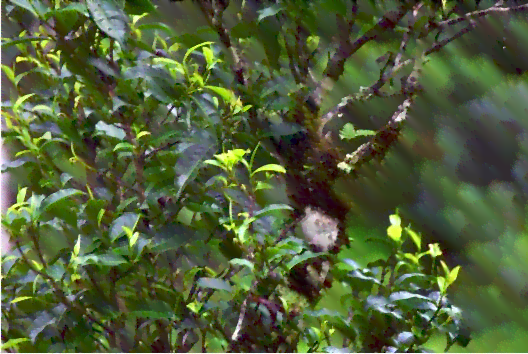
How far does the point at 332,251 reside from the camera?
40.6 inches

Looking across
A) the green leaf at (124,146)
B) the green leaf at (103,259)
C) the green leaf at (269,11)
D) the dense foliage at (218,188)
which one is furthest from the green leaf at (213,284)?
the green leaf at (269,11)

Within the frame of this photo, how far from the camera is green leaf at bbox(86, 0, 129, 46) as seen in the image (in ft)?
2.72

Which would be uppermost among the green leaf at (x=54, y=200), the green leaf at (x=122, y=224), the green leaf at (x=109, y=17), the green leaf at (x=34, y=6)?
the green leaf at (x=34, y=6)

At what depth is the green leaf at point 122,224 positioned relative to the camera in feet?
2.91

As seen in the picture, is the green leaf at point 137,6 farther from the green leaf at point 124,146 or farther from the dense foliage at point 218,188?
the green leaf at point 124,146

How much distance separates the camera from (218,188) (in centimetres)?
94

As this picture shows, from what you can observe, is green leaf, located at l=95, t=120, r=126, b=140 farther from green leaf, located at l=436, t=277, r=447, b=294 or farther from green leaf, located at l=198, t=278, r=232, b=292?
green leaf, located at l=436, t=277, r=447, b=294

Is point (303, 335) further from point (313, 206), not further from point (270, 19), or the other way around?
point (270, 19)

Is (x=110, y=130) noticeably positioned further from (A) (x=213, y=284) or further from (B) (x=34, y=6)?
(A) (x=213, y=284)

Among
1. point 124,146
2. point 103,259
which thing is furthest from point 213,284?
point 124,146

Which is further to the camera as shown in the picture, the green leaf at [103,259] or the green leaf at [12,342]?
the green leaf at [12,342]

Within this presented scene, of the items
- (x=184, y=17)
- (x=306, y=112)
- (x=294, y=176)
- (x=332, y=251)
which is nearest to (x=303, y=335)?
(x=332, y=251)

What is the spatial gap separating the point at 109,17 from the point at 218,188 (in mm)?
413

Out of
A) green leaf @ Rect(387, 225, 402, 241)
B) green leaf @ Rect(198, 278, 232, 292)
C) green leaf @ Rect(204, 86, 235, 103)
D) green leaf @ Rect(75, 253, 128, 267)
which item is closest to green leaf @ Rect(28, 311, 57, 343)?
green leaf @ Rect(75, 253, 128, 267)
